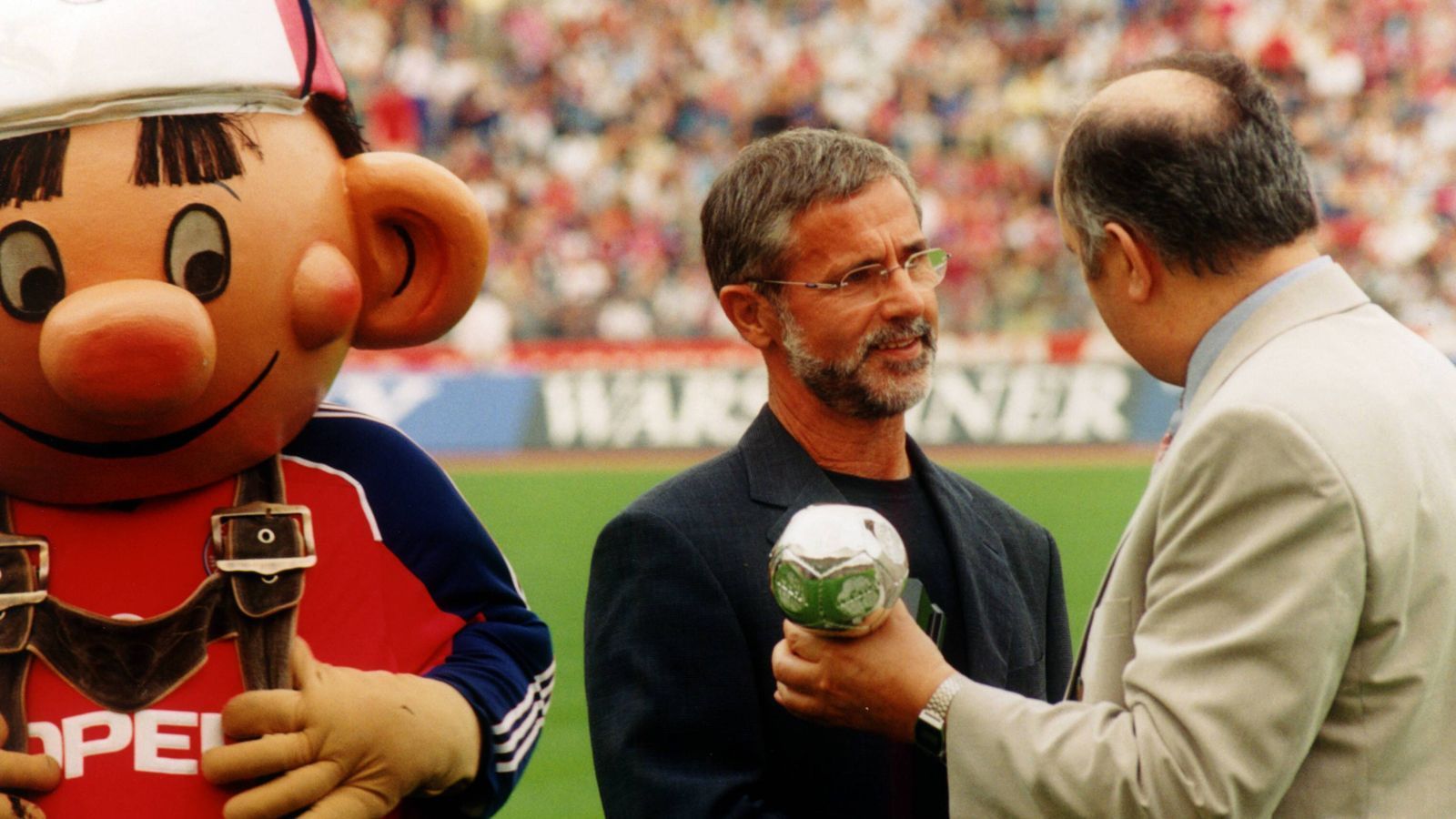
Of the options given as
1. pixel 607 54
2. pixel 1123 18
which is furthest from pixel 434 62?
pixel 1123 18

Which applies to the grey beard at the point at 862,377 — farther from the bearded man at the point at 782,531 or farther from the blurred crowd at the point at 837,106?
the blurred crowd at the point at 837,106

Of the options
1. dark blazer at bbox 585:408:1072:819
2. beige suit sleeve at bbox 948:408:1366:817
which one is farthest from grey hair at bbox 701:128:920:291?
beige suit sleeve at bbox 948:408:1366:817

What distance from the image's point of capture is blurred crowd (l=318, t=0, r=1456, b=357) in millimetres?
19328

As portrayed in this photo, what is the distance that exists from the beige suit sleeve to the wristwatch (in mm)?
166

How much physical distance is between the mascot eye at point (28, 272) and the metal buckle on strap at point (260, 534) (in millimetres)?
412

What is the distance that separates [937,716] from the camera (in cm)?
251

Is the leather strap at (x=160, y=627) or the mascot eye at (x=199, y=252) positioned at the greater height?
the mascot eye at (x=199, y=252)

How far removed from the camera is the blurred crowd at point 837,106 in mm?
19328

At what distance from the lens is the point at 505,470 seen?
50.5 ft

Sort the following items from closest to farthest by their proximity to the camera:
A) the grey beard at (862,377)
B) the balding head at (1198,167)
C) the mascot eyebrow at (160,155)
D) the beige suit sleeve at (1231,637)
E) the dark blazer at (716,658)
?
1. the beige suit sleeve at (1231,637)
2. the balding head at (1198,167)
3. the mascot eyebrow at (160,155)
4. the dark blazer at (716,658)
5. the grey beard at (862,377)

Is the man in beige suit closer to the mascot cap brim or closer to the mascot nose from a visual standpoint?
the mascot nose

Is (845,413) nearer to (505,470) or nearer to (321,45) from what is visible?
(321,45)

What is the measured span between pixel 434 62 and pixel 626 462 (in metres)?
7.93

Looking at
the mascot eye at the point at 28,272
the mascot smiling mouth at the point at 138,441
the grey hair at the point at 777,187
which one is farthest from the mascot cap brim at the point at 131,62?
the grey hair at the point at 777,187
